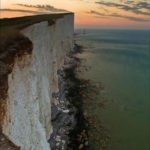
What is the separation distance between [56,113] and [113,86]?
12623 mm

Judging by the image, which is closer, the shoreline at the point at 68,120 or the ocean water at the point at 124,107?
the shoreline at the point at 68,120

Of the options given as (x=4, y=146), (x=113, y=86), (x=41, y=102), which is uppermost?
(x=4, y=146)

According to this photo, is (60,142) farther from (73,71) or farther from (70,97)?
(73,71)

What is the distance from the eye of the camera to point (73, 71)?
34.1 m

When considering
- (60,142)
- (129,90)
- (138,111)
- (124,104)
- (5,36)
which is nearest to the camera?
(5,36)

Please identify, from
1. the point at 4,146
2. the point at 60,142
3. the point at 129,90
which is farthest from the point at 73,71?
the point at 4,146

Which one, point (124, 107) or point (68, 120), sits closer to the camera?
point (68, 120)

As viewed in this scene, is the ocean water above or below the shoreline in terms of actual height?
below

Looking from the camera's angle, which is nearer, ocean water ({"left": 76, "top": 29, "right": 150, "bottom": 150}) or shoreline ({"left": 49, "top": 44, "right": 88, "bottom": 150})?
shoreline ({"left": 49, "top": 44, "right": 88, "bottom": 150})

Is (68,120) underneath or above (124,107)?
above

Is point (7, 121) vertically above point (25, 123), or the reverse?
point (7, 121)

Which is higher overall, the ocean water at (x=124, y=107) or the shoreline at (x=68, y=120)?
the shoreline at (x=68, y=120)

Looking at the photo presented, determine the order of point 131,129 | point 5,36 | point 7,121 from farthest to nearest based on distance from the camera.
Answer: point 131,129
point 5,36
point 7,121

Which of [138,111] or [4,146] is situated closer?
[4,146]
